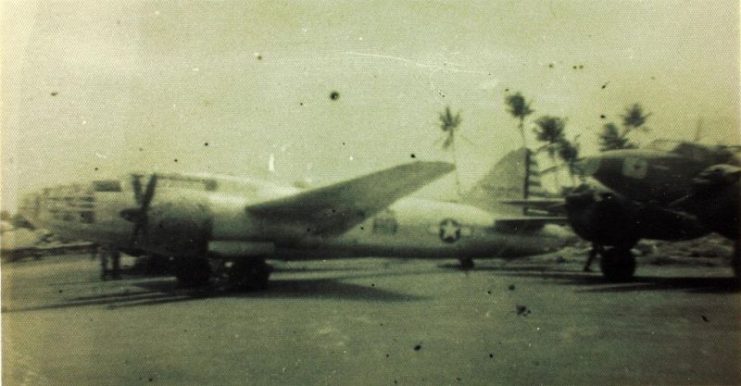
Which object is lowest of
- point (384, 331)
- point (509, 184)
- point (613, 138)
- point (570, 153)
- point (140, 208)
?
point (384, 331)

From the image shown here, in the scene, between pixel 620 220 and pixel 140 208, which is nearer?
pixel 620 220

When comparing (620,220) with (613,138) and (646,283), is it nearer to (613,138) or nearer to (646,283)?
(646,283)

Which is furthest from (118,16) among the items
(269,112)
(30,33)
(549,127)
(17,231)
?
(549,127)

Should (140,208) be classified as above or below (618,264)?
above

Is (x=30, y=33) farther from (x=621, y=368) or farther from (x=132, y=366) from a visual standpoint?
(x=621, y=368)

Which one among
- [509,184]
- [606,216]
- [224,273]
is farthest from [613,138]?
[224,273]

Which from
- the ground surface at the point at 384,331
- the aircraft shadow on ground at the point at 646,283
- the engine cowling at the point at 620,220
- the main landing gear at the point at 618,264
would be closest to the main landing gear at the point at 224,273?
the ground surface at the point at 384,331
